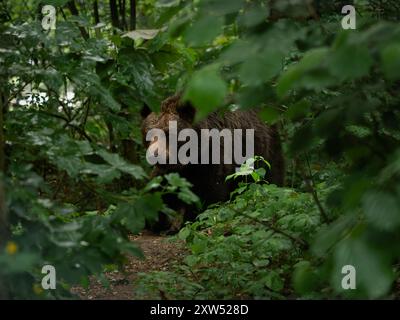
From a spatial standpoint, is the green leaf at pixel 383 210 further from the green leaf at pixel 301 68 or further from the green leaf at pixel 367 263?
the green leaf at pixel 301 68

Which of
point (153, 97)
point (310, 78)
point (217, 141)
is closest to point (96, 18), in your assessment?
point (217, 141)

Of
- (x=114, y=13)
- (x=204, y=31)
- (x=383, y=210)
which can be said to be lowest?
(x=383, y=210)

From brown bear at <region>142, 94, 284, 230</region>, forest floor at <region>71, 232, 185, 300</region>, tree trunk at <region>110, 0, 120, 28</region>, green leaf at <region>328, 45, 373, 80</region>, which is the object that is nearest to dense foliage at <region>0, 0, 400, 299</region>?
green leaf at <region>328, 45, 373, 80</region>

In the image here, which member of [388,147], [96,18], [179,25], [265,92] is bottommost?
[388,147]

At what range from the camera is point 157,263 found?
17.7ft

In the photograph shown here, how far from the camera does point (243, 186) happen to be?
5559 mm

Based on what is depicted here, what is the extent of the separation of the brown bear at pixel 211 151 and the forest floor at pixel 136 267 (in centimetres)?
92

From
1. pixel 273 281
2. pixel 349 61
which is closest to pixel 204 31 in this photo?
pixel 349 61

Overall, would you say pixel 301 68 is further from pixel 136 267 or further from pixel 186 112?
pixel 186 112

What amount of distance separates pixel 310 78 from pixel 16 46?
92.2 inches

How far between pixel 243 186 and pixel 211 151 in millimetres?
1866
